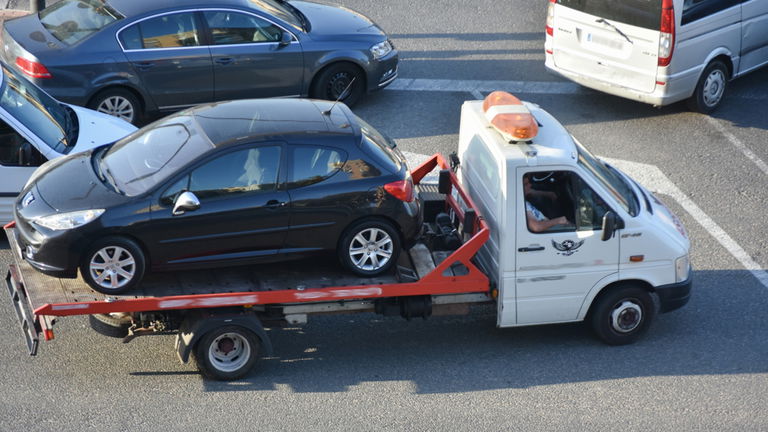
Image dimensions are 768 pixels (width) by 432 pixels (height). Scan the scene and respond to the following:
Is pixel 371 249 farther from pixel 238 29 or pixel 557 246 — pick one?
pixel 238 29

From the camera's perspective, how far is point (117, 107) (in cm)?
1238

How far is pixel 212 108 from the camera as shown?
8.66 meters

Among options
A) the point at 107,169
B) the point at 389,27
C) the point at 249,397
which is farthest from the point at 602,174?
the point at 389,27

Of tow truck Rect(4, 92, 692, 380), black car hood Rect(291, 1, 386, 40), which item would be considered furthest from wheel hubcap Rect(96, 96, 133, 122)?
tow truck Rect(4, 92, 692, 380)

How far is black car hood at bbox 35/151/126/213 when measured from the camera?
7.81m

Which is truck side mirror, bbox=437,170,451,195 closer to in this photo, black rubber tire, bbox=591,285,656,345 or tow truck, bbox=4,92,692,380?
tow truck, bbox=4,92,692,380

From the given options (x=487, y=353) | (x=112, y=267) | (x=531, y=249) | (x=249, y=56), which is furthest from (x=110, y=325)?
(x=249, y=56)

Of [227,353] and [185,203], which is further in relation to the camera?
[227,353]

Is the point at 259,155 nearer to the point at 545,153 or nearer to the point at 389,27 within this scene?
the point at 545,153

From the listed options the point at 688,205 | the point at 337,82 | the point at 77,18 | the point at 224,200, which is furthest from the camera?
the point at 337,82

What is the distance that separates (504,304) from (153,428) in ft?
9.90

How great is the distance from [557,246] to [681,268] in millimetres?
1266

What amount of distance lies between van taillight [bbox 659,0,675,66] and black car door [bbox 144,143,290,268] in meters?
6.67

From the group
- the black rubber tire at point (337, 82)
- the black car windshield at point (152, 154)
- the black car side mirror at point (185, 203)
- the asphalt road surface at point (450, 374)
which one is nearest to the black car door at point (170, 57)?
the black rubber tire at point (337, 82)
